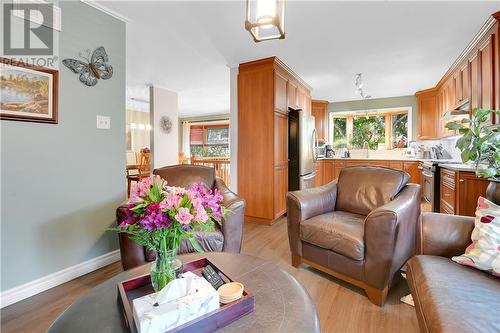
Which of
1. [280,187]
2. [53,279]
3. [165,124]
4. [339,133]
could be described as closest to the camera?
[53,279]

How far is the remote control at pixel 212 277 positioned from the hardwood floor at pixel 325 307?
2.85 ft

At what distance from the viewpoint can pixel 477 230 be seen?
1.25 meters

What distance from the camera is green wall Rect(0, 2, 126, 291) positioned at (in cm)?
170

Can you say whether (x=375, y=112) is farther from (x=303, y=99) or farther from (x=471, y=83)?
(x=471, y=83)

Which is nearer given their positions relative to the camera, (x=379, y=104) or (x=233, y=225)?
(x=233, y=225)

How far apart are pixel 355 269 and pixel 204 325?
4.44ft

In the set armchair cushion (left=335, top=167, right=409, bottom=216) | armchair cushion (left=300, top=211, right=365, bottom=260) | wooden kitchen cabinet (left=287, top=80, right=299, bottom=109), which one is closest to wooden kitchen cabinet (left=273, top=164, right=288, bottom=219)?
wooden kitchen cabinet (left=287, top=80, right=299, bottom=109)

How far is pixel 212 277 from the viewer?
97cm

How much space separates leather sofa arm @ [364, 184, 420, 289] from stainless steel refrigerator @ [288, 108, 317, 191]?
84.7 inches

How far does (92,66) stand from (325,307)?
8.89ft

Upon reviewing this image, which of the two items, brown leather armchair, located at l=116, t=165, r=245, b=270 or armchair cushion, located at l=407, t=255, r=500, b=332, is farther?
brown leather armchair, located at l=116, t=165, r=245, b=270

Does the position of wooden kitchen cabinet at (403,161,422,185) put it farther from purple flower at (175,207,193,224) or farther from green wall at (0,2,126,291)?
purple flower at (175,207,193,224)

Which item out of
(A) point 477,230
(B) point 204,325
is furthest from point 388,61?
(B) point 204,325

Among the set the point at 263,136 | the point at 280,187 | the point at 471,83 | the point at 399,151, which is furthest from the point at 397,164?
the point at 263,136
